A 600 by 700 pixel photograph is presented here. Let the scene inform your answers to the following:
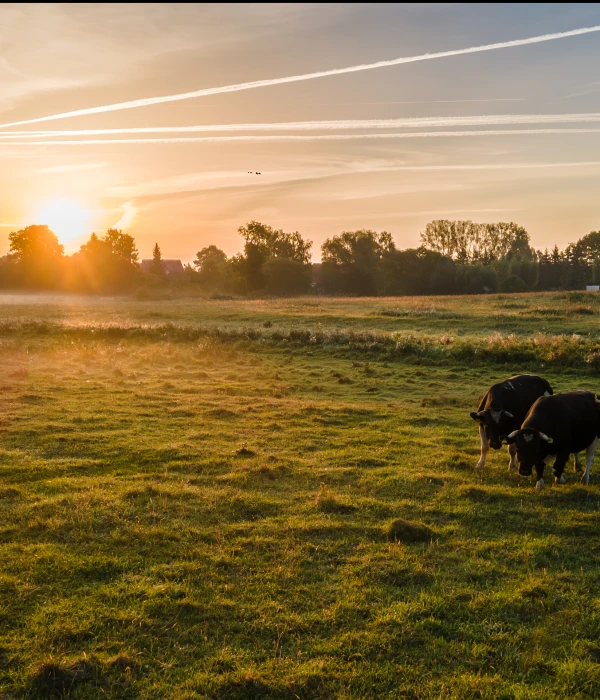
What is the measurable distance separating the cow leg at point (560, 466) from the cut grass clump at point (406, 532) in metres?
4.04

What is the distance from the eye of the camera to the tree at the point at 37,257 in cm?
11700

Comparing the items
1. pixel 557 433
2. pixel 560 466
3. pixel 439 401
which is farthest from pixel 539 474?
pixel 439 401

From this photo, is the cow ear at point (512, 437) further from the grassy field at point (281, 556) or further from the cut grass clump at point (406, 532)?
the cut grass clump at point (406, 532)

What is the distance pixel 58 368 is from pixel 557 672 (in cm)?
2396

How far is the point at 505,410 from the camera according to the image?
12828 millimetres

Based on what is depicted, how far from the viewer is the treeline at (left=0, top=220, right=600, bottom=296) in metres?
107

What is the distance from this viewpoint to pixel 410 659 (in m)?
6.32

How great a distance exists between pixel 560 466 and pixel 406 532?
4.48m

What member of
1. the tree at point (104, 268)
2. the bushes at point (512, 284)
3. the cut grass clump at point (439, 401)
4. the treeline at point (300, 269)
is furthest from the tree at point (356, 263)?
the cut grass clump at point (439, 401)

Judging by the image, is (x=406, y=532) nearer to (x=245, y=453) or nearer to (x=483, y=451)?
(x=483, y=451)

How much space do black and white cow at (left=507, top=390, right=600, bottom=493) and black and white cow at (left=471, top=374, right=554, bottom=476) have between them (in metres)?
0.82

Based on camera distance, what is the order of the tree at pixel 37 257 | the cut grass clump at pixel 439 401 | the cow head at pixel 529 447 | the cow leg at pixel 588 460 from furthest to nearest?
the tree at pixel 37 257 < the cut grass clump at pixel 439 401 < the cow leg at pixel 588 460 < the cow head at pixel 529 447

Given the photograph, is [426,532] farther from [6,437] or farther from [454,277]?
[454,277]

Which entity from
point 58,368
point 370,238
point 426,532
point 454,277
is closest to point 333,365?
point 58,368
